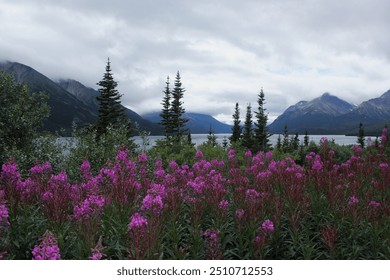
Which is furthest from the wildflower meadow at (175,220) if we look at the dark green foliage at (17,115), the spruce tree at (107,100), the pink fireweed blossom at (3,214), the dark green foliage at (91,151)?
the spruce tree at (107,100)

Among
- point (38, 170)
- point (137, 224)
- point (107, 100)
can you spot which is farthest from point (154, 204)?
point (107, 100)

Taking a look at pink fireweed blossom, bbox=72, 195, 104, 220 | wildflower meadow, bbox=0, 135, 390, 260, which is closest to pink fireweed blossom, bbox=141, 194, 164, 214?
wildflower meadow, bbox=0, 135, 390, 260

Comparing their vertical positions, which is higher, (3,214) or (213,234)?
(3,214)

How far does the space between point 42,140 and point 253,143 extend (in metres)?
49.2

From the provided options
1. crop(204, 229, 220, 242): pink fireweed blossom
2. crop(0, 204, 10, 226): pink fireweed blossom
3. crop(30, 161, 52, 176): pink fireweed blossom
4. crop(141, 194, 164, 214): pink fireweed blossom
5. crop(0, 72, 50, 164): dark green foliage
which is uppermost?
crop(0, 72, 50, 164): dark green foliage

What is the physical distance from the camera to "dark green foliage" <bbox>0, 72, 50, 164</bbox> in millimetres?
16484

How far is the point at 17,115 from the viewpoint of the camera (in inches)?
672

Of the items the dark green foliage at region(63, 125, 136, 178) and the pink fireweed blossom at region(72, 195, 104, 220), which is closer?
the pink fireweed blossom at region(72, 195, 104, 220)

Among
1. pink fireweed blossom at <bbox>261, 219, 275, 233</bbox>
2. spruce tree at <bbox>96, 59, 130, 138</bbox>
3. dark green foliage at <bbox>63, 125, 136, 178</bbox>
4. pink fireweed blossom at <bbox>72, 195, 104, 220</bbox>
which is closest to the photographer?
pink fireweed blossom at <bbox>72, 195, 104, 220</bbox>

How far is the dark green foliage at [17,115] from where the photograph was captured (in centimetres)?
1648

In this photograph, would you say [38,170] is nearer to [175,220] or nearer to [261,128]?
[175,220]

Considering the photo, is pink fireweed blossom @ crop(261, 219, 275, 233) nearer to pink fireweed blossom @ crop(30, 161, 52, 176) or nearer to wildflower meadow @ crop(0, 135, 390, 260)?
wildflower meadow @ crop(0, 135, 390, 260)

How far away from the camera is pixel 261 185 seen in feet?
22.0

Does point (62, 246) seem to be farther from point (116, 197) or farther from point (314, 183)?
point (314, 183)
